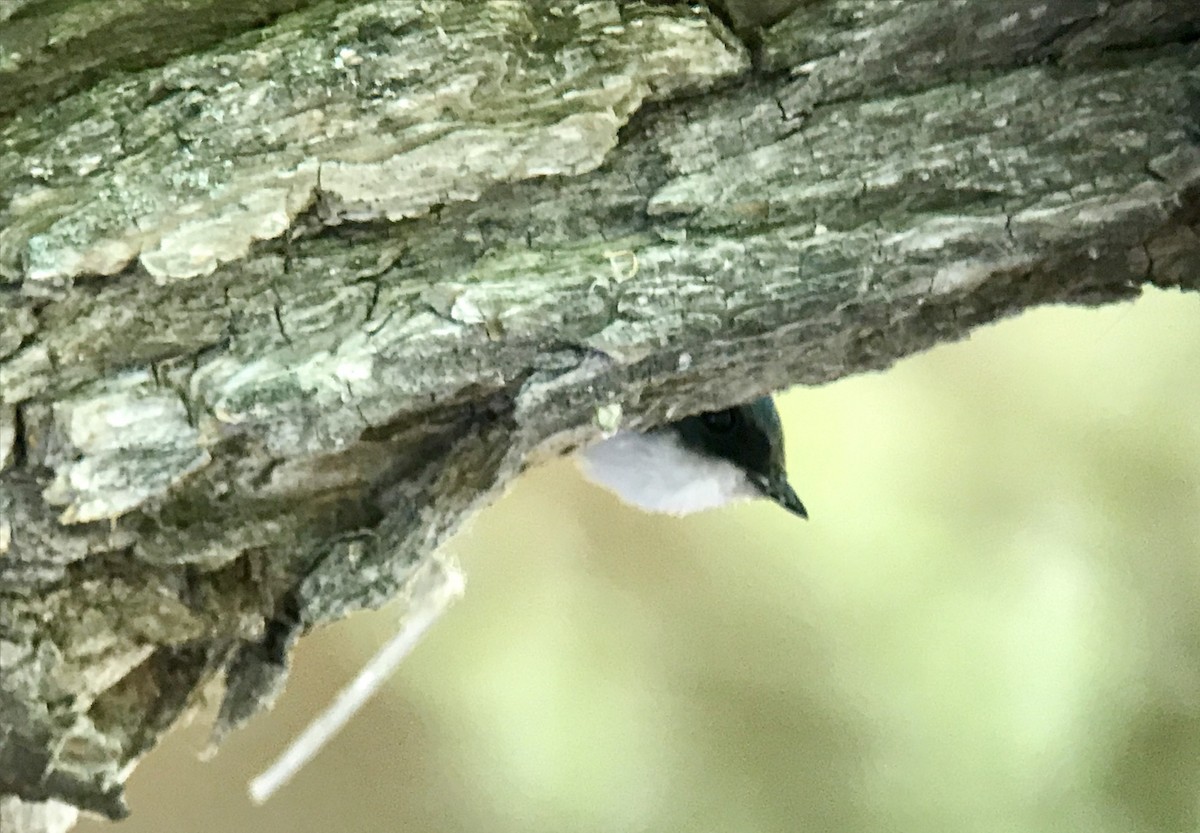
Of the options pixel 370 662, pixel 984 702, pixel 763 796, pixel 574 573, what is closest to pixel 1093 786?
pixel 984 702

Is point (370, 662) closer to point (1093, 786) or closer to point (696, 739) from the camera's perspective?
point (696, 739)

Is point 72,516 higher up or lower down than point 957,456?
higher up

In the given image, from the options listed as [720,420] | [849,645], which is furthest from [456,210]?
[849,645]

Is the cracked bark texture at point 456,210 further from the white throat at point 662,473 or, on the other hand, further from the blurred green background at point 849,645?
the blurred green background at point 849,645

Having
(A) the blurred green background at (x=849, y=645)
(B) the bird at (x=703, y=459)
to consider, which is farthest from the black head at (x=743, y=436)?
(A) the blurred green background at (x=849, y=645)

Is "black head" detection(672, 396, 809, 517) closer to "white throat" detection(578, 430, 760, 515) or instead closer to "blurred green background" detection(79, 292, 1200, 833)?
"white throat" detection(578, 430, 760, 515)

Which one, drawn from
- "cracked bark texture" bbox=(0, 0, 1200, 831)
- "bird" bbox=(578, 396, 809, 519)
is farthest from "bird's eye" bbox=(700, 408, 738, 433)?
"cracked bark texture" bbox=(0, 0, 1200, 831)
